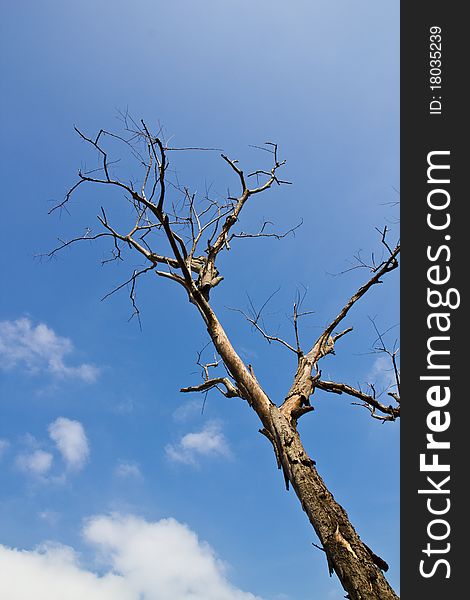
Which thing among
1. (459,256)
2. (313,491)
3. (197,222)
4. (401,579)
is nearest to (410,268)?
(459,256)

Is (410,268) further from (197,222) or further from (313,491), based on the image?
(197,222)

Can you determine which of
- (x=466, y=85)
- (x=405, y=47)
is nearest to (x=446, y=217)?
(x=466, y=85)

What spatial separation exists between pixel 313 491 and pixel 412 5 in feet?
12.1

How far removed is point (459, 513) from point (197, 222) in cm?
418

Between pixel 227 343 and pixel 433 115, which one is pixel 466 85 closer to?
pixel 433 115

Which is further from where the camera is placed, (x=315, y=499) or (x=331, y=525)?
(x=315, y=499)

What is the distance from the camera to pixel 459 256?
330 centimetres

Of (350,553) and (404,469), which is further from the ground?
(404,469)

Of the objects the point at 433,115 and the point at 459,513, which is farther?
the point at 433,115

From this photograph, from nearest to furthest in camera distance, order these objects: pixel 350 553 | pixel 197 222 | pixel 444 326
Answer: pixel 350 553 < pixel 444 326 < pixel 197 222

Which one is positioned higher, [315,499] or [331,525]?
[315,499]

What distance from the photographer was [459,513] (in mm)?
2809

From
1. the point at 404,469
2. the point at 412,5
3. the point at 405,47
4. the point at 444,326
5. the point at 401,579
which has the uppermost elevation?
the point at 412,5

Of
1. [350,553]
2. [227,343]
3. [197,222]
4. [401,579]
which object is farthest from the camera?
[197,222]
